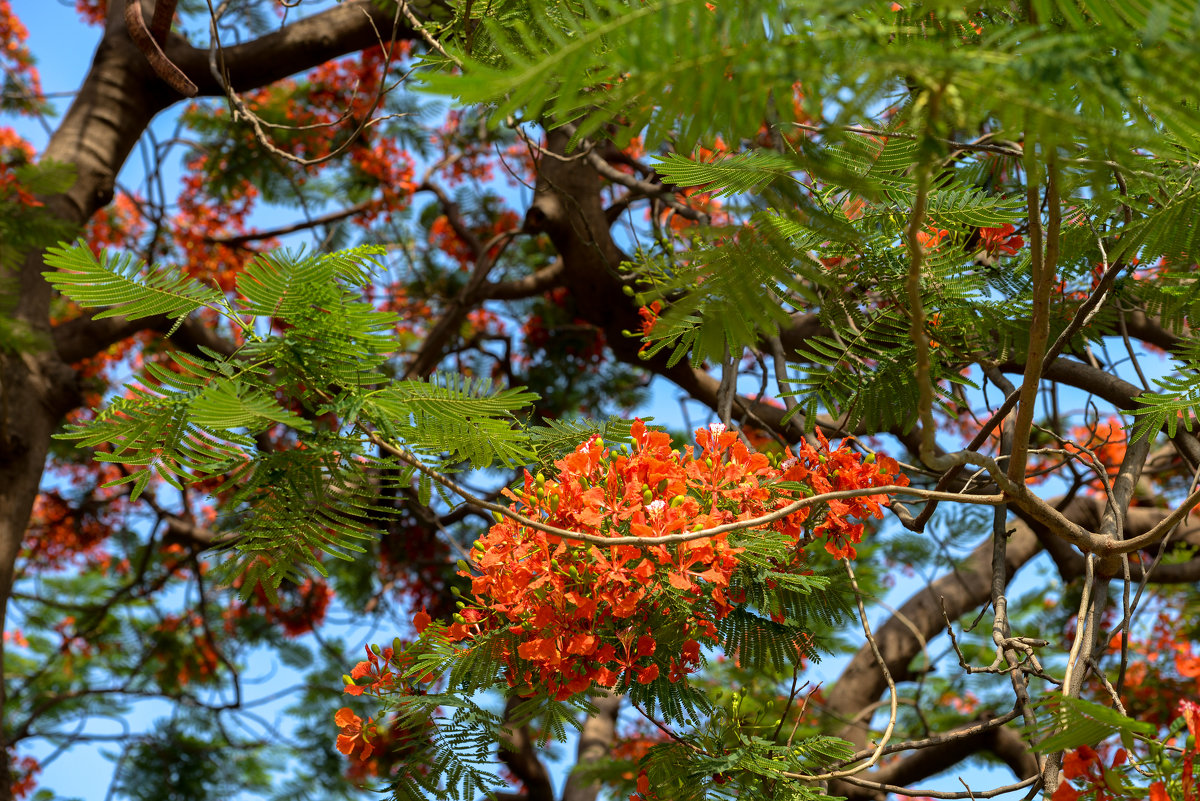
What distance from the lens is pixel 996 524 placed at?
7.17 feet

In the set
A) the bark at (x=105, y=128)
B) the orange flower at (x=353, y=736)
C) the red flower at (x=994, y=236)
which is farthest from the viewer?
the bark at (x=105, y=128)

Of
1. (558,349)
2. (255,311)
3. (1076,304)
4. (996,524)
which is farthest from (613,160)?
(255,311)

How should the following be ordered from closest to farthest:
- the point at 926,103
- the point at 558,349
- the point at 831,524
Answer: the point at 926,103 < the point at 831,524 < the point at 558,349

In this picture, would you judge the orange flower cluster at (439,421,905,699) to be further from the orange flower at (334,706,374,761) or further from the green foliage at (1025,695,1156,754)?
the green foliage at (1025,695,1156,754)

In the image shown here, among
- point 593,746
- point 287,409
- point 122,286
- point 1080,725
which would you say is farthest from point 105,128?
point 1080,725

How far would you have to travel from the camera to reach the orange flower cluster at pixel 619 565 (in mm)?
1476

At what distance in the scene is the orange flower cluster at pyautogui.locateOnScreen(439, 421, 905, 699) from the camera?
58.1 inches

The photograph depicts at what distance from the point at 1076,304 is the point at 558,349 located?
3.40 metres

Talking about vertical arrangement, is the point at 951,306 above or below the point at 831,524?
above

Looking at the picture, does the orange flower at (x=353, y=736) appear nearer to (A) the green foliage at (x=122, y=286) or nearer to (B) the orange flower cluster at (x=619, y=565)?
(B) the orange flower cluster at (x=619, y=565)

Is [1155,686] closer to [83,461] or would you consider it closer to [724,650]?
[724,650]

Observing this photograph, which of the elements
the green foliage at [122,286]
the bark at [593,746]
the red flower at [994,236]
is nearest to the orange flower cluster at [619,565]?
the green foliage at [122,286]

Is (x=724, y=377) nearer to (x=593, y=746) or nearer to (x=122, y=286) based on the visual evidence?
(x=122, y=286)

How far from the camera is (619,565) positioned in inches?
57.4
